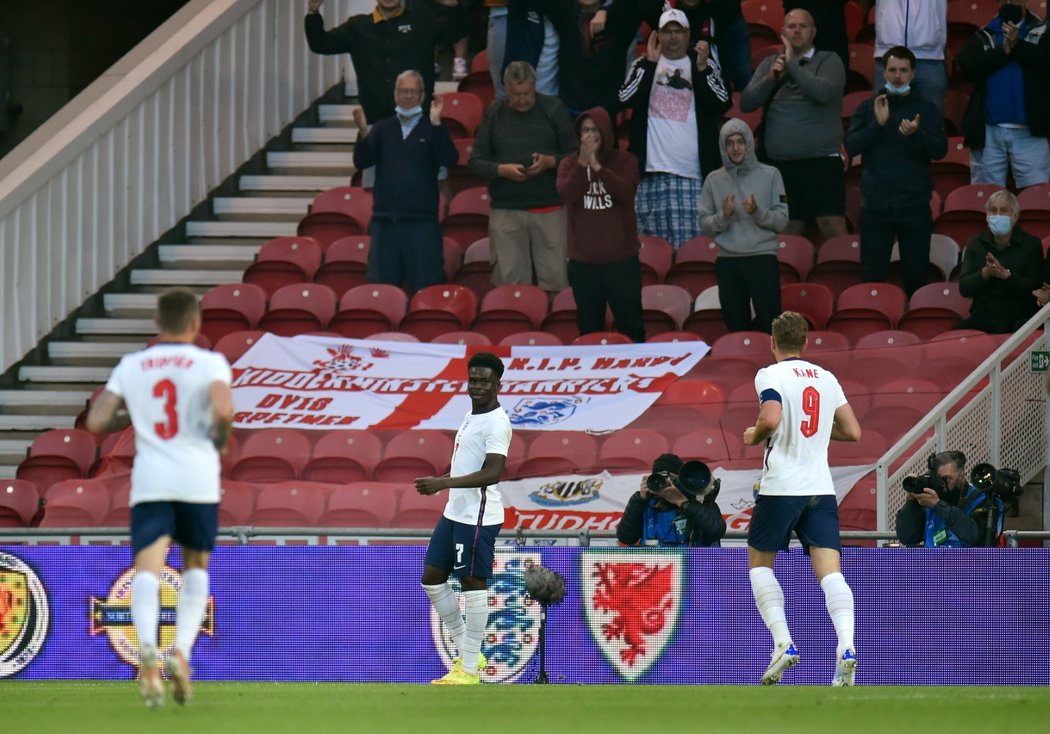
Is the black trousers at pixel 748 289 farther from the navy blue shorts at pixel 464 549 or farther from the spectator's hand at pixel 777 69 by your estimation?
the navy blue shorts at pixel 464 549

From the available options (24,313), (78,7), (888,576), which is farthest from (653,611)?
(78,7)

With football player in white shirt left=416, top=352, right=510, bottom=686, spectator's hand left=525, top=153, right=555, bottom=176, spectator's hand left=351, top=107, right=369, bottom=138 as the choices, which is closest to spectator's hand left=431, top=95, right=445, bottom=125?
spectator's hand left=351, top=107, right=369, bottom=138

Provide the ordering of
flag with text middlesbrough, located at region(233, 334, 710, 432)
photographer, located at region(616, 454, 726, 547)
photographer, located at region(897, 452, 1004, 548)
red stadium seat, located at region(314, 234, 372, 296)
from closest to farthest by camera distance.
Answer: photographer, located at region(897, 452, 1004, 548)
photographer, located at region(616, 454, 726, 547)
flag with text middlesbrough, located at region(233, 334, 710, 432)
red stadium seat, located at region(314, 234, 372, 296)

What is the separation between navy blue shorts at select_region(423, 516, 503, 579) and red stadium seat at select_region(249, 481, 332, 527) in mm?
3146

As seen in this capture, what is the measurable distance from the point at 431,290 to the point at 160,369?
837 cm

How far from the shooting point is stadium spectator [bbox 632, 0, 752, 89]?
50.5 feet

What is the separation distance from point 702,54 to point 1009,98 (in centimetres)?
251

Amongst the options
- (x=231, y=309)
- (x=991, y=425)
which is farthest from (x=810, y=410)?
(x=231, y=309)

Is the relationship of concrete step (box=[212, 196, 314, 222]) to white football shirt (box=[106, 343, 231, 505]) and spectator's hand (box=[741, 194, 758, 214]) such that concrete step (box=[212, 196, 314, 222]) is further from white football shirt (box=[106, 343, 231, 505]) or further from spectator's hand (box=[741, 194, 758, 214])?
white football shirt (box=[106, 343, 231, 505])

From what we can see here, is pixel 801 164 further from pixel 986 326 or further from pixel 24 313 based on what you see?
pixel 24 313

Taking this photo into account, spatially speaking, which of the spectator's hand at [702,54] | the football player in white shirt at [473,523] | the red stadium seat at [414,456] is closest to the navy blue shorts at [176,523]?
the football player in white shirt at [473,523]

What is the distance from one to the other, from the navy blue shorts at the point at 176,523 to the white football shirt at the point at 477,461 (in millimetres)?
2903

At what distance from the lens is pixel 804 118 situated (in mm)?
14883

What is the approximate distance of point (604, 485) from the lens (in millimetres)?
12562
